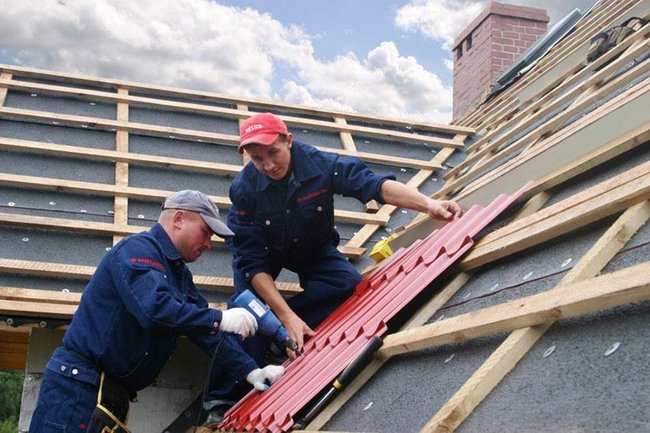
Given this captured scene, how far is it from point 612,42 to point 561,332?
3851 millimetres

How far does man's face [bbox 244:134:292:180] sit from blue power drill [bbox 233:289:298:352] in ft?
2.09

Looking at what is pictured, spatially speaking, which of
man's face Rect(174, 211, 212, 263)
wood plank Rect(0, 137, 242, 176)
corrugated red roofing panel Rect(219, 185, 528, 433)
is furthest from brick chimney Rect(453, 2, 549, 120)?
man's face Rect(174, 211, 212, 263)

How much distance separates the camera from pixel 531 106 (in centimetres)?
597

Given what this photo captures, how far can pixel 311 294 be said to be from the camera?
3.89 metres

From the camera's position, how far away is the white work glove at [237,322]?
3086 mm

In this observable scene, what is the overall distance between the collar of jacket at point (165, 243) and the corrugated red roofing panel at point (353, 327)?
726 mm

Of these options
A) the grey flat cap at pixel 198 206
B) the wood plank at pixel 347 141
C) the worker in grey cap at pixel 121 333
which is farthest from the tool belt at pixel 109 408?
the wood plank at pixel 347 141

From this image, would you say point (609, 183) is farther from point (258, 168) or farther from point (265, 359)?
point (265, 359)

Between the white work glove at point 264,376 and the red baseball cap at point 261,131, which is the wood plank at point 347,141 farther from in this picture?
the white work glove at point 264,376

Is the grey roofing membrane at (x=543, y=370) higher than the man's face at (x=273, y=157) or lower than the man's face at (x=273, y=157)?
lower

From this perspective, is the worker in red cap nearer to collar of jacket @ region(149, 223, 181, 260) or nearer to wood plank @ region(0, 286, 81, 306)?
collar of jacket @ region(149, 223, 181, 260)

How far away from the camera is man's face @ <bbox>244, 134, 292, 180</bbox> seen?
11.7 ft

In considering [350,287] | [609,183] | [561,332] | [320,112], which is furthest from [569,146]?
[320,112]

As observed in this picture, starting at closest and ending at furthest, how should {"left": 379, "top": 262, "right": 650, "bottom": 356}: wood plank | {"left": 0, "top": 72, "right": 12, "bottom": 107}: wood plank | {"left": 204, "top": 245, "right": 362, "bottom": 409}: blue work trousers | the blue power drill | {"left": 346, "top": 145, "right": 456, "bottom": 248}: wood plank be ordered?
{"left": 379, "top": 262, "right": 650, "bottom": 356}: wood plank → the blue power drill → {"left": 204, "top": 245, "right": 362, "bottom": 409}: blue work trousers → {"left": 346, "top": 145, "right": 456, "bottom": 248}: wood plank → {"left": 0, "top": 72, "right": 12, "bottom": 107}: wood plank
